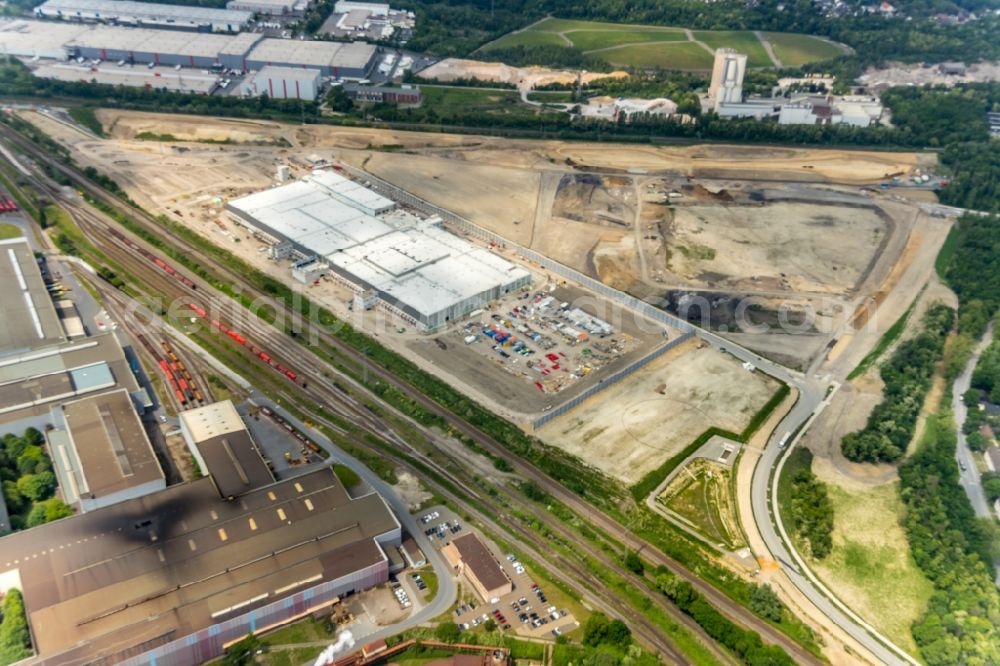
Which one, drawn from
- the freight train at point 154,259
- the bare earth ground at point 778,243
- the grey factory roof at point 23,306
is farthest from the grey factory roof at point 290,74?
the bare earth ground at point 778,243

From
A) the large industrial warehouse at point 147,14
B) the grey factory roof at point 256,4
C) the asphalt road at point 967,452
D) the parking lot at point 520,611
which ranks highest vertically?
the grey factory roof at point 256,4

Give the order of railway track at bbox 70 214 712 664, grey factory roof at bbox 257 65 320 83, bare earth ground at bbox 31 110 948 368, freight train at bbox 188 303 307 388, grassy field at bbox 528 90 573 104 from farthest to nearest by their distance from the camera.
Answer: grassy field at bbox 528 90 573 104 → grey factory roof at bbox 257 65 320 83 → bare earth ground at bbox 31 110 948 368 → freight train at bbox 188 303 307 388 → railway track at bbox 70 214 712 664

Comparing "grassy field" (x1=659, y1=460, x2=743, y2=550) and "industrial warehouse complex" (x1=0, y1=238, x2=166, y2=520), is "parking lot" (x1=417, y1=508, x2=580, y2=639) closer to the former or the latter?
"grassy field" (x1=659, y1=460, x2=743, y2=550)

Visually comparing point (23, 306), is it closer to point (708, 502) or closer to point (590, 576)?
point (590, 576)

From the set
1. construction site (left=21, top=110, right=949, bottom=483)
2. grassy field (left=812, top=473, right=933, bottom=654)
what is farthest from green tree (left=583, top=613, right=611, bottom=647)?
grassy field (left=812, top=473, right=933, bottom=654)

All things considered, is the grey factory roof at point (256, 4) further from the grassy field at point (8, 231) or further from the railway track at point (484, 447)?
the railway track at point (484, 447)

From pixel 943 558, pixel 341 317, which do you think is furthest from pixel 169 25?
pixel 943 558
